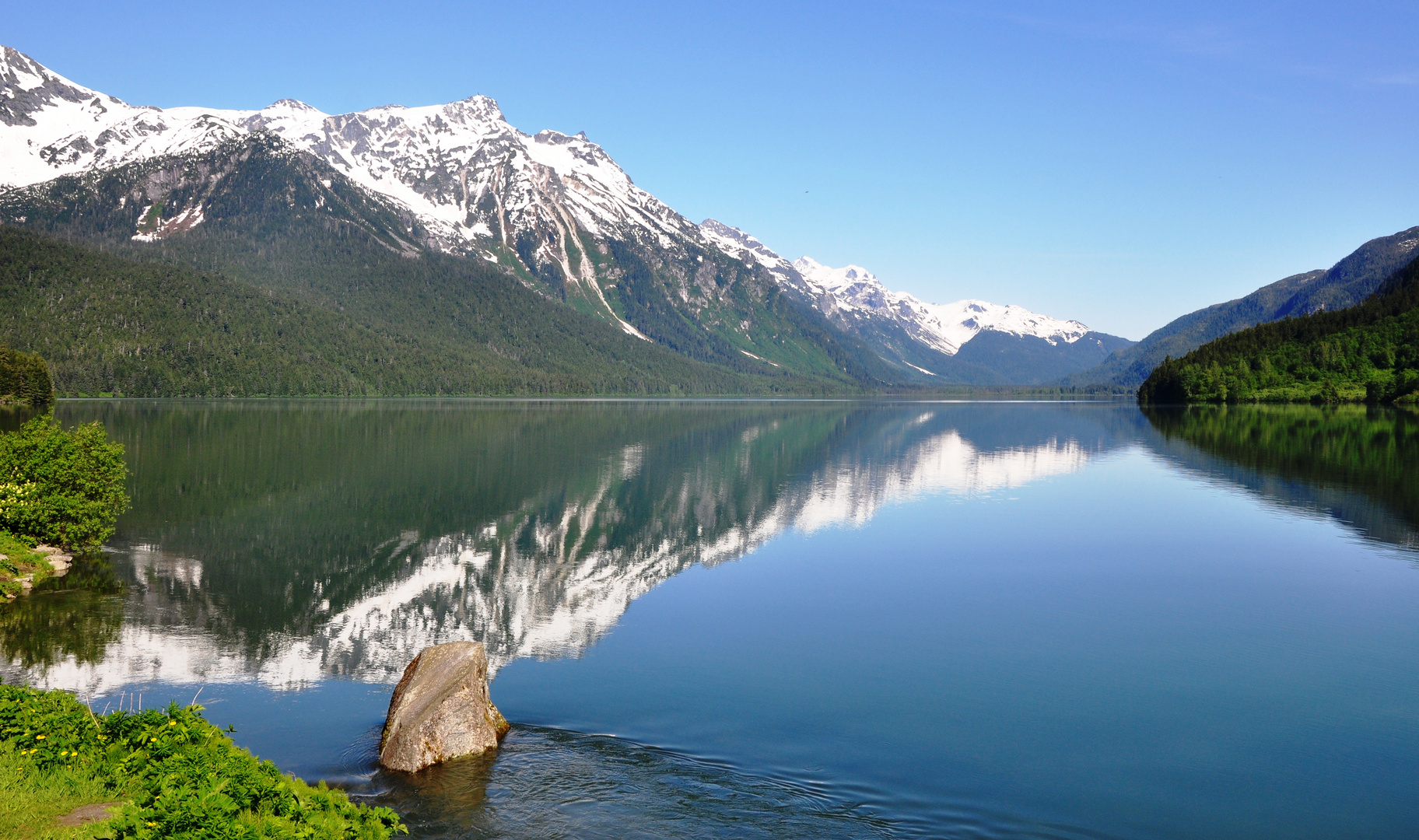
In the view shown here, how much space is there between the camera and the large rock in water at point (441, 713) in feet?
58.8

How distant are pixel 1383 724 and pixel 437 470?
63441 millimetres

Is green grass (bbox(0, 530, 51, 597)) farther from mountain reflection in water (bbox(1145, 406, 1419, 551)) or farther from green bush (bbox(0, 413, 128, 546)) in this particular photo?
mountain reflection in water (bbox(1145, 406, 1419, 551))

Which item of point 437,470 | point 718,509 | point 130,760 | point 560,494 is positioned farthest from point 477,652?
point 437,470

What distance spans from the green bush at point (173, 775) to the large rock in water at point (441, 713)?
2906mm

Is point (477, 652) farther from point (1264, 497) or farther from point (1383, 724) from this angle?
point (1264, 497)

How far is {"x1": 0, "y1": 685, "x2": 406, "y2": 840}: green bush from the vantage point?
10914 millimetres

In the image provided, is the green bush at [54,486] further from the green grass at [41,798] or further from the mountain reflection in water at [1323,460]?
the mountain reflection in water at [1323,460]

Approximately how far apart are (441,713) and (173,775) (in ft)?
19.7

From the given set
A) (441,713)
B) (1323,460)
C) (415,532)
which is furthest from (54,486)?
(1323,460)

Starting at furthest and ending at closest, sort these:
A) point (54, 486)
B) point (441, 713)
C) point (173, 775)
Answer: point (54, 486) → point (441, 713) → point (173, 775)

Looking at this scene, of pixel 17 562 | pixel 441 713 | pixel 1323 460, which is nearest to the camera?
pixel 441 713

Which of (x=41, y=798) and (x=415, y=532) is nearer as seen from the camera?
(x=41, y=798)

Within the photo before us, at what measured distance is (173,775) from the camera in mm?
12570

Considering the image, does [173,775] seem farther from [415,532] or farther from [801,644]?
[415,532]
